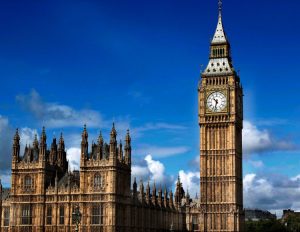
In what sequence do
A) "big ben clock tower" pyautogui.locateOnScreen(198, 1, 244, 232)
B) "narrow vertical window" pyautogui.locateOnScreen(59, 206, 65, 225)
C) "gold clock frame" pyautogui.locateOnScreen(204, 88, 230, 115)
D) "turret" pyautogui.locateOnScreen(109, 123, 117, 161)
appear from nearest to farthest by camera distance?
"turret" pyautogui.locateOnScreen(109, 123, 117, 161)
"narrow vertical window" pyautogui.locateOnScreen(59, 206, 65, 225)
"big ben clock tower" pyautogui.locateOnScreen(198, 1, 244, 232)
"gold clock frame" pyautogui.locateOnScreen(204, 88, 230, 115)

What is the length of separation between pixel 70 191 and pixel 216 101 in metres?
41.6

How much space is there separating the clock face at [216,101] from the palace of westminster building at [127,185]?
0.65 feet

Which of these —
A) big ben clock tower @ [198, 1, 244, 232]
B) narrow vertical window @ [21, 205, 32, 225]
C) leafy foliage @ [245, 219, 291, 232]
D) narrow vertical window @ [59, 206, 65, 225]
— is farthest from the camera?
leafy foliage @ [245, 219, 291, 232]

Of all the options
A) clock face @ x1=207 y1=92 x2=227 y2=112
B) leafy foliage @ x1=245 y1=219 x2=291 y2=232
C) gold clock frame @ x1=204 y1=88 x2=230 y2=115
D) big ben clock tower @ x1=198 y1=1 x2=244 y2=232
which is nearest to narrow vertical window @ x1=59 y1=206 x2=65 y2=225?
big ben clock tower @ x1=198 y1=1 x2=244 y2=232

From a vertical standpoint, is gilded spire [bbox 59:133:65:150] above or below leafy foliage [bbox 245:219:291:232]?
above

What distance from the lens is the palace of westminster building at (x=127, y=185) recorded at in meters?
108

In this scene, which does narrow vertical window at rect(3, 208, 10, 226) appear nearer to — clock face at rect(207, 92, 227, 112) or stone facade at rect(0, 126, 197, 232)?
stone facade at rect(0, 126, 197, 232)

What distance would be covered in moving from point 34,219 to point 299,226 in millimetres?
90831

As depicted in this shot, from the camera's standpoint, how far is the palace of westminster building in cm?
10794

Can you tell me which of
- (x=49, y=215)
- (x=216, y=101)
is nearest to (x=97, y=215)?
(x=49, y=215)

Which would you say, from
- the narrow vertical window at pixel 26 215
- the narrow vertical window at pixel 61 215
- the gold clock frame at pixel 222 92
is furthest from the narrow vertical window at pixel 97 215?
the gold clock frame at pixel 222 92

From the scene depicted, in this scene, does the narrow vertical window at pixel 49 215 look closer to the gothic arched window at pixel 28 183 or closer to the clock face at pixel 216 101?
the gothic arched window at pixel 28 183

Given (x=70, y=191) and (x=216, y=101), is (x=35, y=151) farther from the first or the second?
(x=216, y=101)

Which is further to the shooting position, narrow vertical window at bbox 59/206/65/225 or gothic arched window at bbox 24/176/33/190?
gothic arched window at bbox 24/176/33/190
